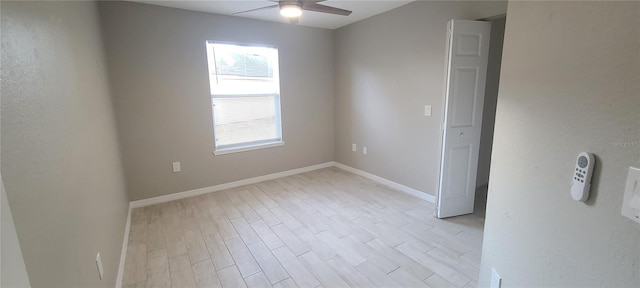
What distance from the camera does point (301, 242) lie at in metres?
2.48

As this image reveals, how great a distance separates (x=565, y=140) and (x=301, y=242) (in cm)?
207

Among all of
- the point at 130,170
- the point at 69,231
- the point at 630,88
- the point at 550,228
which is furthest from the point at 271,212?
the point at 630,88

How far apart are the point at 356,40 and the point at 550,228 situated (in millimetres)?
3567

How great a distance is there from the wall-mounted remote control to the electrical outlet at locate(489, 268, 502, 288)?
67cm

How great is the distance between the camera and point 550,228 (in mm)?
1001

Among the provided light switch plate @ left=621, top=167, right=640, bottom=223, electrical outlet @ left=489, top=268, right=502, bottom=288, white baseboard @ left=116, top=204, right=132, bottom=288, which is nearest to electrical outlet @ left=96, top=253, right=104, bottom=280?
white baseboard @ left=116, top=204, right=132, bottom=288

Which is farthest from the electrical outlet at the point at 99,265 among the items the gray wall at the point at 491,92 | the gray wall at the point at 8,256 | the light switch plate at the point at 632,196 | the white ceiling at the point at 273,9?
the gray wall at the point at 491,92

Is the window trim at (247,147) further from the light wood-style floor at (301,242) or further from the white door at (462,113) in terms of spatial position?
the white door at (462,113)

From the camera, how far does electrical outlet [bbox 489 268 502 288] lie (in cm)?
132

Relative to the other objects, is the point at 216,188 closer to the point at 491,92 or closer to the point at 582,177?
the point at 582,177

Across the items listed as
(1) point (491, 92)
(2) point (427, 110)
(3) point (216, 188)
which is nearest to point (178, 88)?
(3) point (216, 188)

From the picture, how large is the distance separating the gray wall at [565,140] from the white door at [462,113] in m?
1.45

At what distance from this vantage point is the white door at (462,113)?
8.42 ft

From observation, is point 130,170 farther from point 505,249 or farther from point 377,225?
point 505,249
